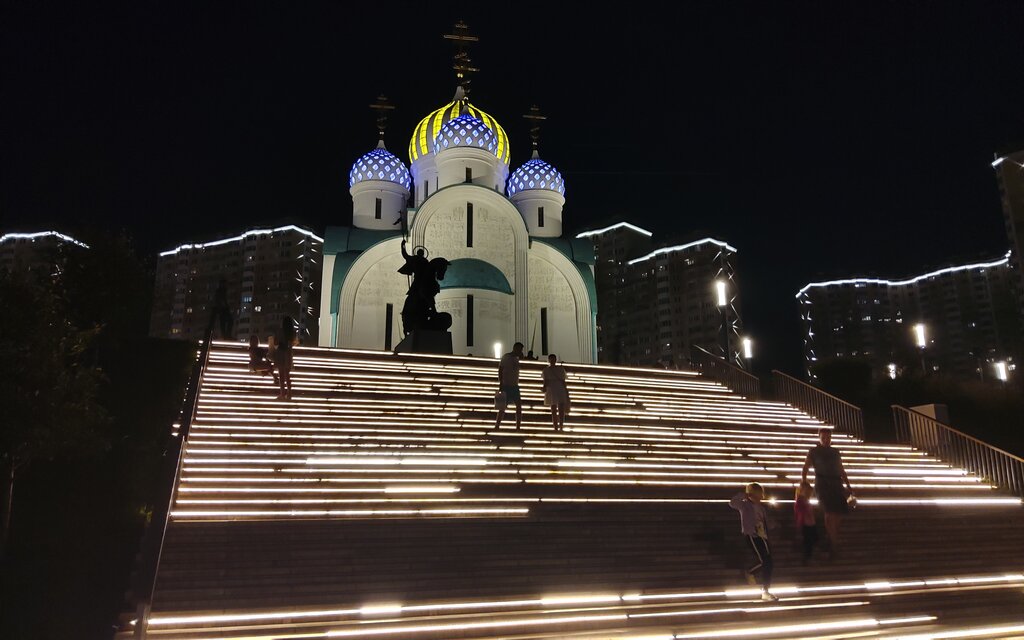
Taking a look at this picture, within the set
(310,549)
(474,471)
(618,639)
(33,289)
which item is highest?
(33,289)

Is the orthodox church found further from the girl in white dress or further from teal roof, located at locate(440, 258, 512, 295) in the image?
the girl in white dress

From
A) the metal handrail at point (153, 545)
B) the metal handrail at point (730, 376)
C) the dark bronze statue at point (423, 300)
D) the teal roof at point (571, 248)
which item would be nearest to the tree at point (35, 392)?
the metal handrail at point (153, 545)

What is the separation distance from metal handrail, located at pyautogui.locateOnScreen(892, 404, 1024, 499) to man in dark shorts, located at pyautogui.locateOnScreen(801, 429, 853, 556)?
16.1 feet

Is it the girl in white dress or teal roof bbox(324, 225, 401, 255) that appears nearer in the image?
the girl in white dress

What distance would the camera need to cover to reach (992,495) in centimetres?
1158

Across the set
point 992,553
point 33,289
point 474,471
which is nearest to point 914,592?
point 992,553

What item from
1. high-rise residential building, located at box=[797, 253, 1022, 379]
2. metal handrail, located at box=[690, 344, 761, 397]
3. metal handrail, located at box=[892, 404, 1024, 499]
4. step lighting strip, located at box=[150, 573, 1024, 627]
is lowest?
step lighting strip, located at box=[150, 573, 1024, 627]

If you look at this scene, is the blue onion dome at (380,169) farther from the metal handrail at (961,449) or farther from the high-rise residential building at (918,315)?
the high-rise residential building at (918,315)

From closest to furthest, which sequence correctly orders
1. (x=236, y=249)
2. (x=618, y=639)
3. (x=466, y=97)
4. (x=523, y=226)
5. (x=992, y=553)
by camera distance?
1. (x=618, y=639)
2. (x=992, y=553)
3. (x=523, y=226)
4. (x=466, y=97)
5. (x=236, y=249)

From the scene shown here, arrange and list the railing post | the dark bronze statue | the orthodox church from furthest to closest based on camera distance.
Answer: the orthodox church → the dark bronze statue → the railing post

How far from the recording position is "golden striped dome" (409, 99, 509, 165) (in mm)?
31984

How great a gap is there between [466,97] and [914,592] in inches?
1124

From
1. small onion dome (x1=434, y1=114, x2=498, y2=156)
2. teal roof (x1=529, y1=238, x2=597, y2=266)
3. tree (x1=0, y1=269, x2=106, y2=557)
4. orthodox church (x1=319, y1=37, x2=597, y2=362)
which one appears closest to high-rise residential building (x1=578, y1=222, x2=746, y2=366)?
teal roof (x1=529, y1=238, x2=597, y2=266)

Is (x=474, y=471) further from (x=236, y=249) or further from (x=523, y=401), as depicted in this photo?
(x=236, y=249)
